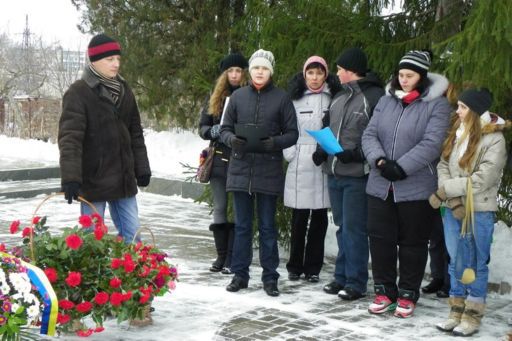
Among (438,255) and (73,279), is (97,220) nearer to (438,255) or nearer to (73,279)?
(73,279)

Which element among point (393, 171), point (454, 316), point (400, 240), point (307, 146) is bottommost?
point (454, 316)

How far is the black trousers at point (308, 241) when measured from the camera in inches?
244

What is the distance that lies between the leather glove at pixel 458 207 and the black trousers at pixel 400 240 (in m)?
0.34

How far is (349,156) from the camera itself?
18.1 feet

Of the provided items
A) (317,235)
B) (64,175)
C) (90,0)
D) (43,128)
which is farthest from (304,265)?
(43,128)

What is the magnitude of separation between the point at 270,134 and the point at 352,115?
665 millimetres

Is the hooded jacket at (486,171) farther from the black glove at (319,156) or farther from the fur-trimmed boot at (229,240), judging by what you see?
the fur-trimmed boot at (229,240)

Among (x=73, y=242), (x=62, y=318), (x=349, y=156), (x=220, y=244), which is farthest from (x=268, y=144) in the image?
(x=62, y=318)

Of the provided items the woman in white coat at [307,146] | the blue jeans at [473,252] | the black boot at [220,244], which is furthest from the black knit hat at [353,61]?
the black boot at [220,244]

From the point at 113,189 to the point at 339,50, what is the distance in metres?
2.82

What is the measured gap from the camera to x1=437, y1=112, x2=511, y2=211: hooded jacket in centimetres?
475

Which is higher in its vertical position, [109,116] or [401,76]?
[401,76]

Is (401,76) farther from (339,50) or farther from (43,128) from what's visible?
(43,128)

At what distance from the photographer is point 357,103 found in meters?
5.65
